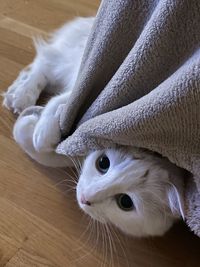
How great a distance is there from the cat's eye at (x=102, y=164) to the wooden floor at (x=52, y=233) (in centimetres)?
16

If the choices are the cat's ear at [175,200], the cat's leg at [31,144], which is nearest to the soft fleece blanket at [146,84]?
the cat's ear at [175,200]

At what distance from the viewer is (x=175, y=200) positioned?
2.71 feet

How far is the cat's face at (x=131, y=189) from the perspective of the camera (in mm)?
819

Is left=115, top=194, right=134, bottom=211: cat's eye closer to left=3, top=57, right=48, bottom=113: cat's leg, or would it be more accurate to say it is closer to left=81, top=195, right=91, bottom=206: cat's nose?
left=81, top=195, right=91, bottom=206: cat's nose

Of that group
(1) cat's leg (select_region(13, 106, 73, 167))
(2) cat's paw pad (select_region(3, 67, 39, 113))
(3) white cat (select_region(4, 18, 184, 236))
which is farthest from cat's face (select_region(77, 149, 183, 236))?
(2) cat's paw pad (select_region(3, 67, 39, 113))

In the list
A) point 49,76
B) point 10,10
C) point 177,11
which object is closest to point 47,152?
point 49,76

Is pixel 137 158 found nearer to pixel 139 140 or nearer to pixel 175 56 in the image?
pixel 139 140

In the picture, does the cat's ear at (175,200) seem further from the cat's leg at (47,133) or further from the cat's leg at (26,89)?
the cat's leg at (26,89)

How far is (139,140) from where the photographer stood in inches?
30.2

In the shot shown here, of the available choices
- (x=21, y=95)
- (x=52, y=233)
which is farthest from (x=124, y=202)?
(x=21, y=95)

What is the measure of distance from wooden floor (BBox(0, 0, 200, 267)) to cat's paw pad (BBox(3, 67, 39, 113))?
52mm

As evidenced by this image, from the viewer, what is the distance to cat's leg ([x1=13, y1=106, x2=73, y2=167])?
39.8 inches

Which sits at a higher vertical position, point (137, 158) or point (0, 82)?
point (137, 158)

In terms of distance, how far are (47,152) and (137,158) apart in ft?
0.82
